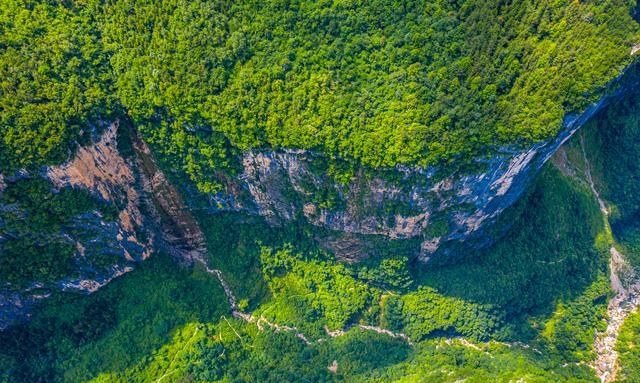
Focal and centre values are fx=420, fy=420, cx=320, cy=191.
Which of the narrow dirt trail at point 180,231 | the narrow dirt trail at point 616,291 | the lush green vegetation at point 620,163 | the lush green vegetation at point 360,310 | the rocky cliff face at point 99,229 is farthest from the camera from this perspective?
the narrow dirt trail at point 616,291

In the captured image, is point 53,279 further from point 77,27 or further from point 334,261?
point 334,261

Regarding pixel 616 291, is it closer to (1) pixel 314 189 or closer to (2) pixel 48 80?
(1) pixel 314 189

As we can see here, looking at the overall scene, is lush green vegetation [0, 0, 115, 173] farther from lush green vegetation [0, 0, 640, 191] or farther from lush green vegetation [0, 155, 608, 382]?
lush green vegetation [0, 155, 608, 382]

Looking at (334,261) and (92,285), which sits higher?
(92,285)

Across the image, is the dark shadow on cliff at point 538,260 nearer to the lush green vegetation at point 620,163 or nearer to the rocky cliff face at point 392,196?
the rocky cliff face at point 392,196

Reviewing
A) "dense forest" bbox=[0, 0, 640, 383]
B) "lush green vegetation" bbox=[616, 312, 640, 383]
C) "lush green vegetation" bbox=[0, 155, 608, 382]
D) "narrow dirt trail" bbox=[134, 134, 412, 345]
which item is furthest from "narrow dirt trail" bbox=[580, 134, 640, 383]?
"narrow dirt trail" bbox=[134, 134, 412, 345]

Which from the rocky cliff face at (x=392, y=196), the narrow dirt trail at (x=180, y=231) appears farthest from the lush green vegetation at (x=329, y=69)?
the narrow dirt trail at (x=180, y=231)

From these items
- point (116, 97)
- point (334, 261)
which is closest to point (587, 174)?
point (334, 261)
